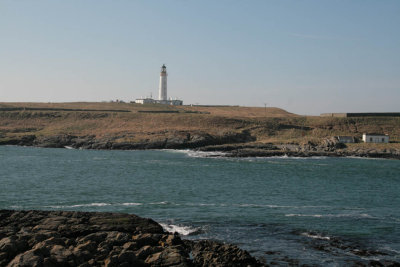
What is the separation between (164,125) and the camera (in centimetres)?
12544

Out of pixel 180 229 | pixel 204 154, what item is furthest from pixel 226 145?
pixel 180 229

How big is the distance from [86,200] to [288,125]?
300ft

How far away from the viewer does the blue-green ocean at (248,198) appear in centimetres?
2767

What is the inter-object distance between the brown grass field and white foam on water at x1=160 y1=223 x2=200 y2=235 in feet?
252

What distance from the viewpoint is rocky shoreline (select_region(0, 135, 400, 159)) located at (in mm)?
90000

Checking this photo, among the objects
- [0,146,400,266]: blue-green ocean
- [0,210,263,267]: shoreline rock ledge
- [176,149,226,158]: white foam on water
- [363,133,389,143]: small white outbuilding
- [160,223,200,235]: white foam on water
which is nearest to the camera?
[0,210,263,267]: shoreline rock ledge

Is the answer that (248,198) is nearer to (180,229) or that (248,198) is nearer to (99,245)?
(180,229)

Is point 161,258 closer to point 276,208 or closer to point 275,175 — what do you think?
point 276,208

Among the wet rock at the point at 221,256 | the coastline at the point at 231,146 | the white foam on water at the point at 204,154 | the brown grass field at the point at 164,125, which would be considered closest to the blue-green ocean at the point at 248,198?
the wet rock at the point at 221,256

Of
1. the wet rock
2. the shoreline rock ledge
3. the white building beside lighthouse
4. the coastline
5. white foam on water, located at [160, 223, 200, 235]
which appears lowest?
white foam on water, located at [160, 223, 200, 235]

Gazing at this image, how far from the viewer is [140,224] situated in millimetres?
27531

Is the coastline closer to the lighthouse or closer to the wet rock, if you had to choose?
the wet rock

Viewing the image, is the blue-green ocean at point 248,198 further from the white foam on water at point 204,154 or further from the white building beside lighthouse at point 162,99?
the white building beside lighthouse at point 162,99

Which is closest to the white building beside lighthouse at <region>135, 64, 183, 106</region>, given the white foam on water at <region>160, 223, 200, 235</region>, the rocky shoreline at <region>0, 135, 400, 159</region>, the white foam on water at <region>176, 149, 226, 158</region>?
the rocky shoreline at <region>0, 135, 400, 159</region>
